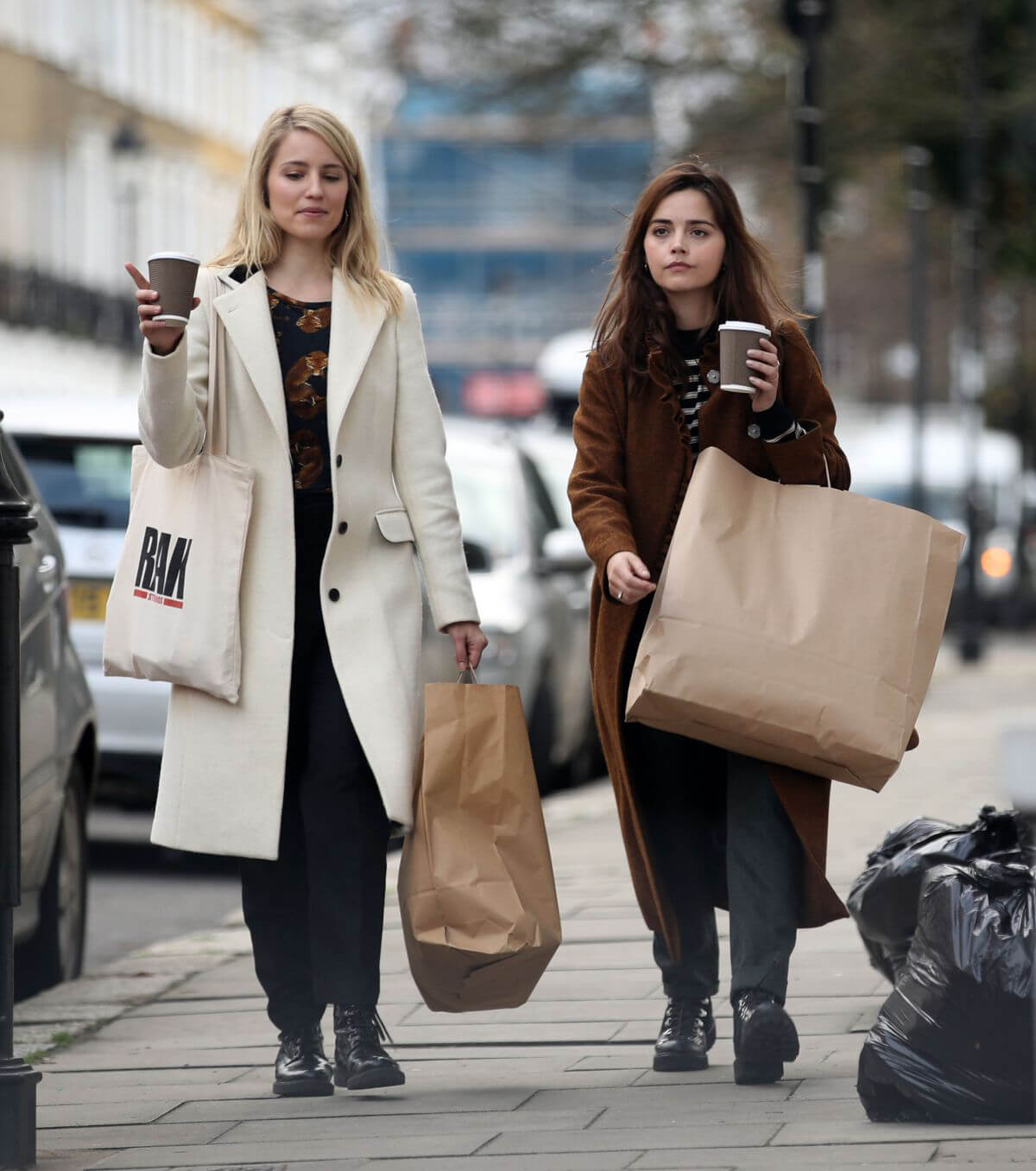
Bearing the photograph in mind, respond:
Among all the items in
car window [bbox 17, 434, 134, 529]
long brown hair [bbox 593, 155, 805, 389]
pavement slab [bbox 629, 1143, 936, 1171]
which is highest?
long brown hair [bbox 593, 155, 805, 389]

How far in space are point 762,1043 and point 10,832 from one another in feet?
4.90

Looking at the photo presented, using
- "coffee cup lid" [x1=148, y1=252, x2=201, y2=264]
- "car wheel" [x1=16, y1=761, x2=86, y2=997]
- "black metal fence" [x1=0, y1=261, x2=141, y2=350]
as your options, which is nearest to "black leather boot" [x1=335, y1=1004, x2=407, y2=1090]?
"coffee cup lid" [x1=148, y1=252, x2=201, y2=264]

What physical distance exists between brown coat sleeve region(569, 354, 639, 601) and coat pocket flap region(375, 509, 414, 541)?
34 cm

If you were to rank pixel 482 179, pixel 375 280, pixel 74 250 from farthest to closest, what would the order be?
1. pixel 482 179
2. pixel 74 250
3. pixel 375 280

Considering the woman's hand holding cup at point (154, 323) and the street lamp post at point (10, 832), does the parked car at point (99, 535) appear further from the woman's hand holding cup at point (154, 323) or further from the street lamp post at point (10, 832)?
the street lamp post at point (10, 832)

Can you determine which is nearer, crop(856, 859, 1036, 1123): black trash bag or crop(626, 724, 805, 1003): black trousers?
crop(856, 859, 1036, 1123): black trash bag

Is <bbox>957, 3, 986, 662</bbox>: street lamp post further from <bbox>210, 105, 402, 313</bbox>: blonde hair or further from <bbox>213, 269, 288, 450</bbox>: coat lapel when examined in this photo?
<bbox>213, 269, 288, 450</bbox>: coat lapel

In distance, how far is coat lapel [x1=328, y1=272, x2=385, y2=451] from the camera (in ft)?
17.2

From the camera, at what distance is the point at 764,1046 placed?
5102 millimetres

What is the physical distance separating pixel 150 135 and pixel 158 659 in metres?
43.1

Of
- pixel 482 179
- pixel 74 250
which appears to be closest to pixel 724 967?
pixel 74 250

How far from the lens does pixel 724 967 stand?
6.62m

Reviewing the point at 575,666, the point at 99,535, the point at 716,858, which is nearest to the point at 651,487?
the point at 716,858

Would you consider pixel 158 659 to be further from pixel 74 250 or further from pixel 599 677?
pixel 74 250
